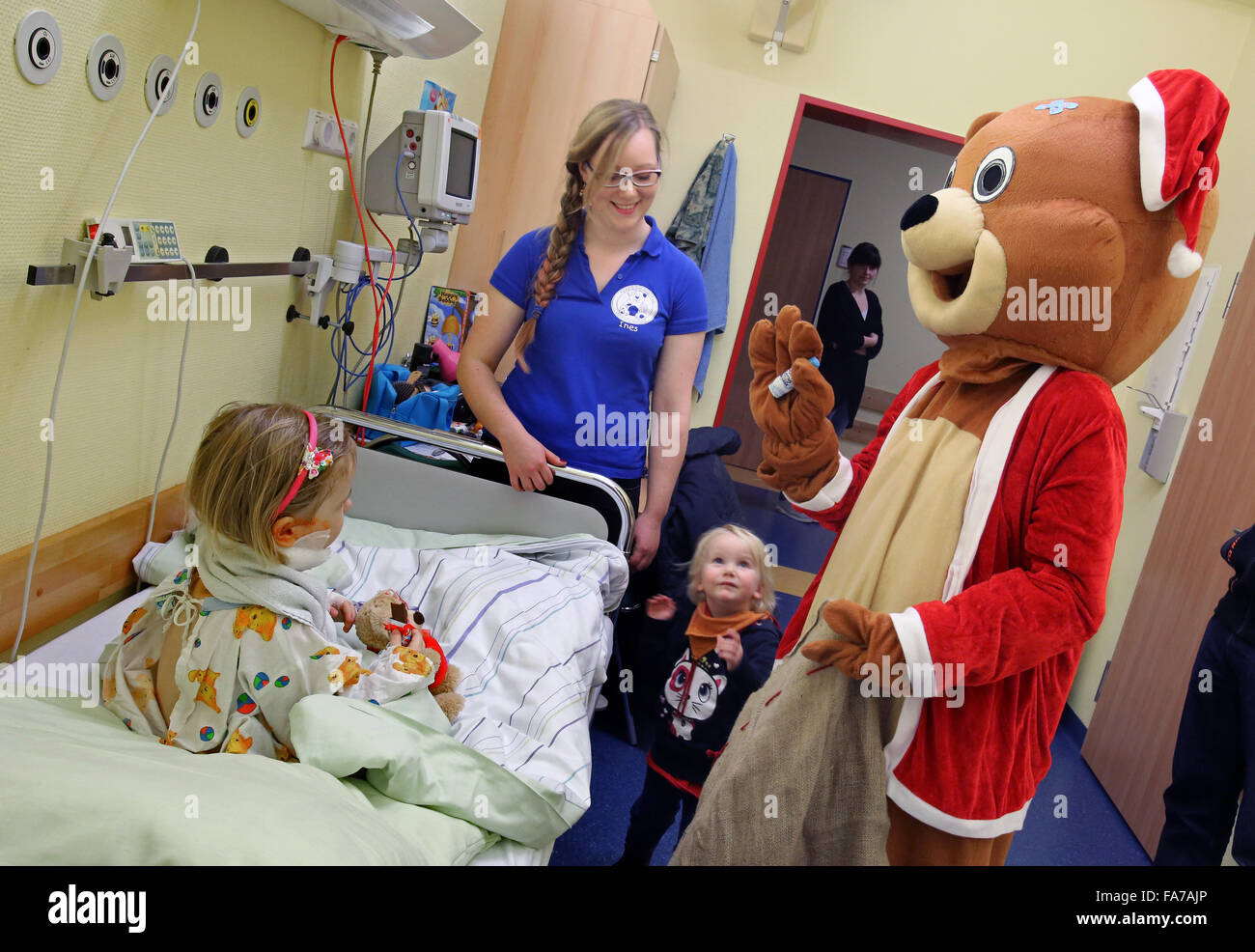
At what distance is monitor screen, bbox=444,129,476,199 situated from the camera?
2.46m

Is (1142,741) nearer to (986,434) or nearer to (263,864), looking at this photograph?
(986,434)

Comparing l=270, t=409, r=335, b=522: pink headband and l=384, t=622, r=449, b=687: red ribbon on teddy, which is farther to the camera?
l=384, t=622, r=449, b=687: red ribbon on teddy

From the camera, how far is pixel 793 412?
1403 mm

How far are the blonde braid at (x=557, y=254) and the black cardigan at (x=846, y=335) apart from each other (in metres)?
3.42

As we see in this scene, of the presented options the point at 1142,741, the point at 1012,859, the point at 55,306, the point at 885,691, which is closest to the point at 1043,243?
the point at 885,691

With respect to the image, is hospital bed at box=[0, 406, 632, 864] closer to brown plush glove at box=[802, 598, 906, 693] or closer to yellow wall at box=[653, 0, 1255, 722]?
brown plush glove at box=[802, 598, 906, 693]

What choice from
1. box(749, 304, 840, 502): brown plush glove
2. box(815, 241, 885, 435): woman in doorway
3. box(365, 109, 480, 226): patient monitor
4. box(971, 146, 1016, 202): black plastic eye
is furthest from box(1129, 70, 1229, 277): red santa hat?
box(815, 241, 885, 435): woman in doorway

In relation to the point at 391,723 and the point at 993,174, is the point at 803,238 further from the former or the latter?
the point at 391,723

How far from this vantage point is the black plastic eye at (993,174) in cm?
124

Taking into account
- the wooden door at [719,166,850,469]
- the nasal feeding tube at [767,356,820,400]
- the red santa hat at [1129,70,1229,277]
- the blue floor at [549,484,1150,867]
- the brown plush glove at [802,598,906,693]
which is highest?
the wooden door at [719,166,850,469]

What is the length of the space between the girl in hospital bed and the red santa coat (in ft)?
2.64

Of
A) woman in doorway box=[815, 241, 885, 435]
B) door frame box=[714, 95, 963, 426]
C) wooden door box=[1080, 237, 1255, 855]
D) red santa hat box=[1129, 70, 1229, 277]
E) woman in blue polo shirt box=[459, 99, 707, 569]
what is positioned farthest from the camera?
woman in doorway box=[815, 241, 885, 435]

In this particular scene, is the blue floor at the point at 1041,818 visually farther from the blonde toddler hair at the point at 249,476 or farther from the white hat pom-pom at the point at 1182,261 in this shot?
the white hat pom-pom at the point at 1182,261

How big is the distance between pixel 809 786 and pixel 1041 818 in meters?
1.93
